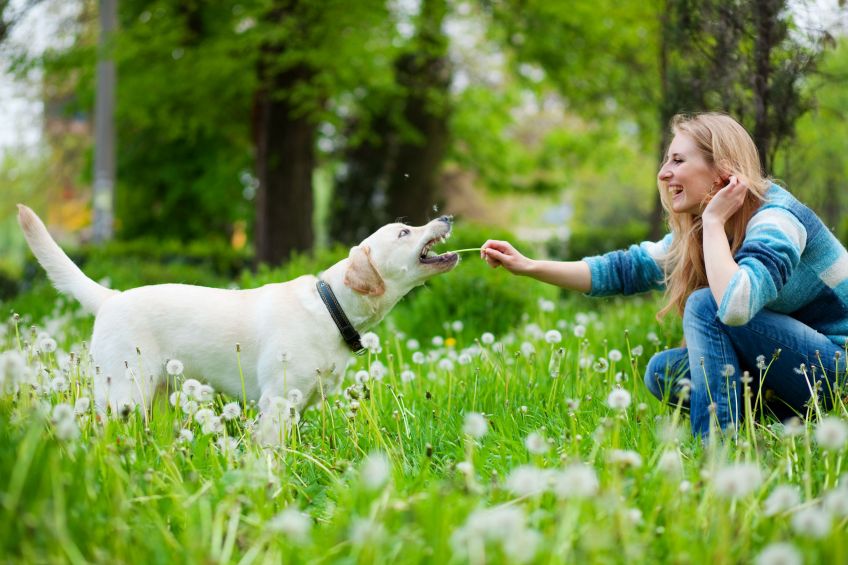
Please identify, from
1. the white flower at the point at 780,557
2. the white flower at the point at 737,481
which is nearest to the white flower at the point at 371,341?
the white flower at the point at 737,481

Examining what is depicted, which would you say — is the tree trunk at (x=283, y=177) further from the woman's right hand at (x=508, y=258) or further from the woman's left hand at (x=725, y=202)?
the woman's left hand at (x=725, y=202)

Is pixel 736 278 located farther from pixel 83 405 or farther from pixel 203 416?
pixel 83 405

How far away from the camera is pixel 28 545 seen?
2.00 meters

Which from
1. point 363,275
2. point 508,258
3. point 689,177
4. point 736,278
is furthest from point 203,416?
point 689,177

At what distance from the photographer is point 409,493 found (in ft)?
9.02

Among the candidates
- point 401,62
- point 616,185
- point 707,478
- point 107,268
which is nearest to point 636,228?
point 401,62

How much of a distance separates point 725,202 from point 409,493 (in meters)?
1.76

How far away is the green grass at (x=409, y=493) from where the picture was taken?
6.68 ft

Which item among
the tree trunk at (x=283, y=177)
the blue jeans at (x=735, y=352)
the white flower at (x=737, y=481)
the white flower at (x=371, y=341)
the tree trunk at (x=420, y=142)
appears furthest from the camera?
the tree trunk at (x=420, y=142)

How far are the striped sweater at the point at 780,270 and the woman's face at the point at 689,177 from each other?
0.27 m

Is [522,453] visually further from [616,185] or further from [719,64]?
[616,185]

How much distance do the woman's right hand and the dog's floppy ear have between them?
1.71 ft

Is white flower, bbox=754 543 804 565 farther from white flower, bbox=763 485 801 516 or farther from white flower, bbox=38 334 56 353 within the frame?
white flower, bbox=38 334 56 353

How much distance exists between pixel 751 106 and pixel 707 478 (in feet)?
12.1
